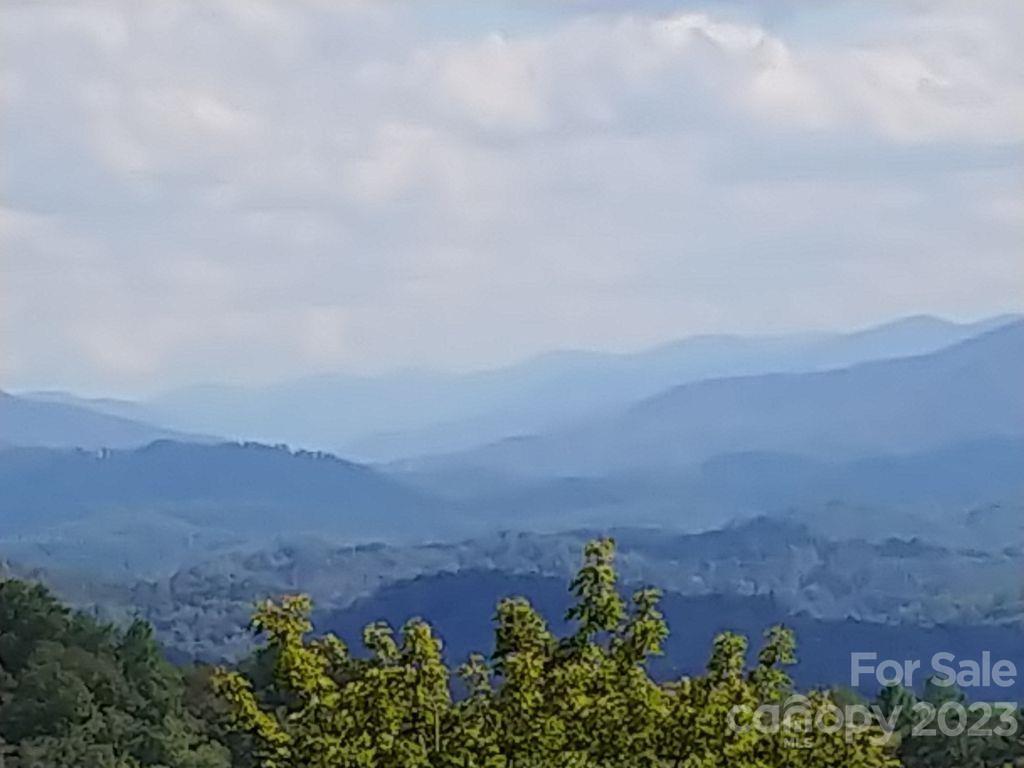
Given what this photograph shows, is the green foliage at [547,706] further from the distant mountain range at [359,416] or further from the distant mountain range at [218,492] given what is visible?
the distant mountain range at [359,416]

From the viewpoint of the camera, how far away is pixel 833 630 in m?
54.5

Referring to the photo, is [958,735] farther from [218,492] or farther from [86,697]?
[218,492]

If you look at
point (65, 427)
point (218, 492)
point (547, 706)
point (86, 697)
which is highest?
point (65, 427)

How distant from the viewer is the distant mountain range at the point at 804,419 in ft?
527

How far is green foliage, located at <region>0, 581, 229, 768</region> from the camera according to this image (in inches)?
687

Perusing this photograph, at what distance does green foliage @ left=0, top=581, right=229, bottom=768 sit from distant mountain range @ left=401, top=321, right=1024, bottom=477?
133979 millimetres

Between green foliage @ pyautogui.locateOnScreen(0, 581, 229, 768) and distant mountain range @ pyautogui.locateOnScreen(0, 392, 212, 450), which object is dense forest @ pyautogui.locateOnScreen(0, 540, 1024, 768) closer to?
green foliage @ pyautogui.locateOnScreen(0, 581, 229, 768)

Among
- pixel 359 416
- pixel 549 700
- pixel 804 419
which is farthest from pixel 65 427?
pixel 549 700

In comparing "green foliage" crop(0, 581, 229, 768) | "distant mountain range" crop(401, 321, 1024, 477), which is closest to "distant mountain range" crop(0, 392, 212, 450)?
"distant mountain range" crop(401, 321, 1024, 477)

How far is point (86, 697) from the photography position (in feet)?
62.1

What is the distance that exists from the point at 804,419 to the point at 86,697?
525 ft

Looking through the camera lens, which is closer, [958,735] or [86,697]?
[958,735]

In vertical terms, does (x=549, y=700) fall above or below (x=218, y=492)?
below

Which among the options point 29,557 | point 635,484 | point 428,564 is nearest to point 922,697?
point 428,564
